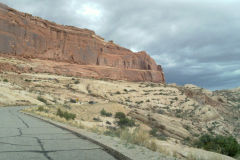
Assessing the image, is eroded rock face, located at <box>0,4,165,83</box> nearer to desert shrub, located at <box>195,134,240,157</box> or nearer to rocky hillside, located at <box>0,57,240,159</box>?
rocky hillside, located at <box>0,57,240,159</box>

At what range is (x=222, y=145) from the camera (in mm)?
13656

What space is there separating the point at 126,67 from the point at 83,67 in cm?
2666

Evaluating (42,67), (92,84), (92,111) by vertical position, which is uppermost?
(42,67)

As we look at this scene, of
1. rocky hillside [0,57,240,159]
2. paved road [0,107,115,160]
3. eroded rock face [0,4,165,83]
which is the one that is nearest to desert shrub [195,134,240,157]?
rocky hillside [0,57,240,159]

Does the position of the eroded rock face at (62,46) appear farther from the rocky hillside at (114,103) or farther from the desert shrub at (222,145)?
the desert shrub at (222,145)

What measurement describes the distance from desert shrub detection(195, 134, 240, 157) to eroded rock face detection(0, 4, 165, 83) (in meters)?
55.4

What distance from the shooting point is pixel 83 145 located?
20.4 ft

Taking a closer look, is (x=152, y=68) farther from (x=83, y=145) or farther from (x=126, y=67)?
(x=83, y=145)

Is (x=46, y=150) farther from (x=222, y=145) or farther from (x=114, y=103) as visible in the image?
(x=114, y=103)

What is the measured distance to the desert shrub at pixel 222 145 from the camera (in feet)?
40.9

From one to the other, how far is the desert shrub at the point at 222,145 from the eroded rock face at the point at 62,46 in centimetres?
5536

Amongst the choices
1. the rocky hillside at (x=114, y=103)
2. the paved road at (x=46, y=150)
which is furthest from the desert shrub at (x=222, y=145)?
the paved road at (x=46, y=150)

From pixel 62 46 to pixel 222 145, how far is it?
2574 inches

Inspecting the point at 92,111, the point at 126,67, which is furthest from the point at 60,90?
the point at 126,67
